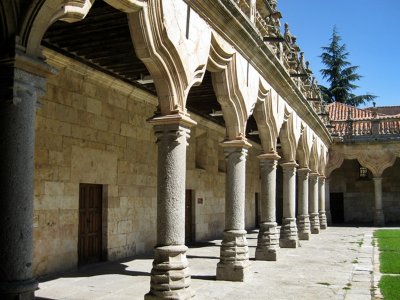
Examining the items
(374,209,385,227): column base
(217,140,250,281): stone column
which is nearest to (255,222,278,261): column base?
(217,140,250,281): stone column

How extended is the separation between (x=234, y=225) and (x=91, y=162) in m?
3.36

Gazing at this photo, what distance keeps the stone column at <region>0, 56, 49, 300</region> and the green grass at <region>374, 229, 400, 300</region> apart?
5.31m

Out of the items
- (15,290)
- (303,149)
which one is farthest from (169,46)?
(303,149)

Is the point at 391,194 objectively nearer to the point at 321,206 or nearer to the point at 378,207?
the point at 378,207

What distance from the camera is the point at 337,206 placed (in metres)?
27.7

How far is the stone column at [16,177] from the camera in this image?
156 inches

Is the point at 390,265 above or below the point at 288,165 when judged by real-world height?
below

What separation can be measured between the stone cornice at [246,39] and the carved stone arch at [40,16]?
258cm

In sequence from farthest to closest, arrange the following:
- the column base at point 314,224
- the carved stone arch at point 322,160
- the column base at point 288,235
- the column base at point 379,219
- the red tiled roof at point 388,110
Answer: the red tiled roof at point 388,110 → the column base at point 379,219 → the carved stone arch at point 322,160 → the column base at point 314,224 → the column base at point 288,235

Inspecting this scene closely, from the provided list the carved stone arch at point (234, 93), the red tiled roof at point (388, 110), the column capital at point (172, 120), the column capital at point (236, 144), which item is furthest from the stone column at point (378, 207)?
the column capital at point (172, 120)

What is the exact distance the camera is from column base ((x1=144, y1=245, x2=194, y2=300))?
19.2 ft

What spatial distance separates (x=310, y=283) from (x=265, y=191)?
130 inches

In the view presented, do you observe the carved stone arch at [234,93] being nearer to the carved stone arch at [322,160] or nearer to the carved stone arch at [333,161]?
the carved stone arch at [322,160]

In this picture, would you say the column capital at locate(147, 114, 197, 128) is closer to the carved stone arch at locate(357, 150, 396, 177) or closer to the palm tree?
the carved stone arch at locate(357, 150, 396, 177)
